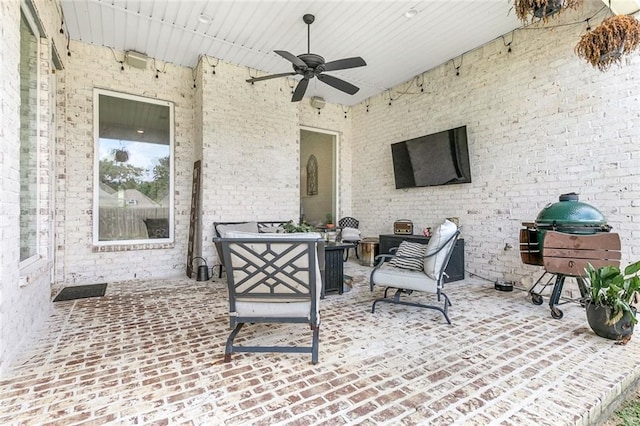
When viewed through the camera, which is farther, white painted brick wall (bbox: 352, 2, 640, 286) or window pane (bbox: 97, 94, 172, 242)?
window pane (bbox: 97, 94, 172, 242)

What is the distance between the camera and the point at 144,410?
1.67m

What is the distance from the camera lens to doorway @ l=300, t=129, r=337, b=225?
24.6 ft

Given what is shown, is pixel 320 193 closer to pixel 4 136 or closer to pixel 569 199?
pixel 569 199

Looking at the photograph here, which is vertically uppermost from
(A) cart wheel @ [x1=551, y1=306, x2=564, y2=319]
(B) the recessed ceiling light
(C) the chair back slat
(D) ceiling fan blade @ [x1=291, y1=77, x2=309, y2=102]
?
(B) the recessed ceiling light

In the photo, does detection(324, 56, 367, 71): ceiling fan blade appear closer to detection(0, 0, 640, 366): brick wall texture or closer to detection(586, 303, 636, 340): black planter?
detection(0, 0, 640, 366): brick wall texture

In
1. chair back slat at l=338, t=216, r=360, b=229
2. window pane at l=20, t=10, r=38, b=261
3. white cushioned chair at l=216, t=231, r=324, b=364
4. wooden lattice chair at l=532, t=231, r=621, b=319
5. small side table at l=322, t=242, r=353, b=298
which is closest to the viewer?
white cushioned chair at l=216, t=231, r=324, b=364

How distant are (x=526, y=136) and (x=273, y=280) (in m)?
4.14

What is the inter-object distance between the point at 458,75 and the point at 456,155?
140 centimetres

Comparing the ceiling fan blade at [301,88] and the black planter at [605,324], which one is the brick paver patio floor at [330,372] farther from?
the ceiling fan blade at [301,88]

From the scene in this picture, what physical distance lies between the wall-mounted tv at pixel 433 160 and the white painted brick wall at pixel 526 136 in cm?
16

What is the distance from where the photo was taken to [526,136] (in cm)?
424

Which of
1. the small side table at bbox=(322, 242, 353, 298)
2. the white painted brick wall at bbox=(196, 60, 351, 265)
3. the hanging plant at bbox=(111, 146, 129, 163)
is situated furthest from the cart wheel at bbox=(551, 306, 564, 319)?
the hanging plant at bbox=(111, 146, 129, 163)

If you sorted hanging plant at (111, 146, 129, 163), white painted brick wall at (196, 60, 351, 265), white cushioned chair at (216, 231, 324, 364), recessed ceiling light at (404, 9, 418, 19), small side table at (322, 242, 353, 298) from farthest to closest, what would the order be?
white painted brick wall at (196, 60, 351, 265) < hanging plant at (111, 146, 129, 163) < small side table at (322, 242, 353, 298) < recessed ceiling light at (404, 9, 418, 19) < white cushioned chair at (216, 231, 324, 364)

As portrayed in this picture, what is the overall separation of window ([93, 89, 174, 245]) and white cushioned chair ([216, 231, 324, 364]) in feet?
11.7
